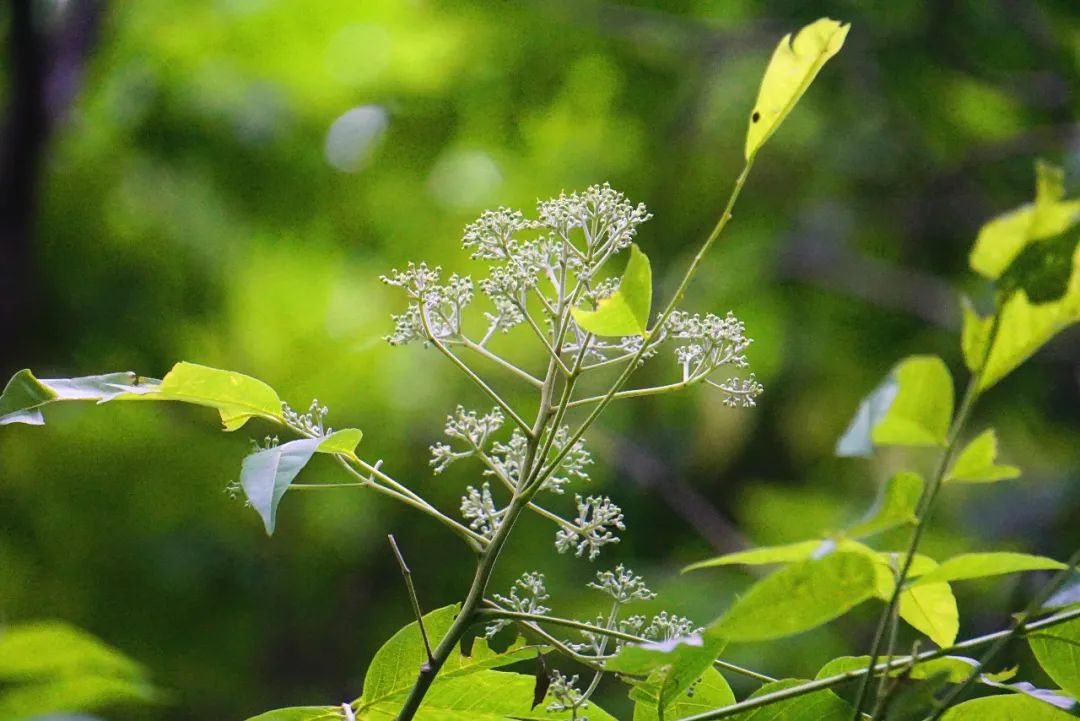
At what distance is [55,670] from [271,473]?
494 mm

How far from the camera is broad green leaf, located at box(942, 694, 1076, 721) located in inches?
20.2

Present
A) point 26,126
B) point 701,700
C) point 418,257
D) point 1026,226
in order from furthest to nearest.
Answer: point 418,257
point 26,126
point 701,700
point 1026,226

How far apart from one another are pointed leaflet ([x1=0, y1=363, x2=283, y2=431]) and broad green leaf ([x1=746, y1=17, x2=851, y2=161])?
0.86 feet

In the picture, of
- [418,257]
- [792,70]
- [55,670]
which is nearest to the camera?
[792,70]

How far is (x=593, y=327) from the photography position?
0.46 m

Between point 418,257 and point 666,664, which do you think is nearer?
point 666,664

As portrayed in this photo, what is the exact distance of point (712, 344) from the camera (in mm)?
565

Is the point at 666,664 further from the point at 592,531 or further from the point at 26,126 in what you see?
the point at 26,126

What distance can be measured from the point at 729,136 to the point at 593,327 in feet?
9.63

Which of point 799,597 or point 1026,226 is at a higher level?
point 1026,226

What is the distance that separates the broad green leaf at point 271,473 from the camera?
413 millimetres

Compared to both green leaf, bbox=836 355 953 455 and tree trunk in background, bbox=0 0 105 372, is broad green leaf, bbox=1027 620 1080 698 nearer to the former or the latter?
green leaf, bbox=836 355 953 455

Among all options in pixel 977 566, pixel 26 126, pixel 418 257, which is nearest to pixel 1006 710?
pixel 977 566

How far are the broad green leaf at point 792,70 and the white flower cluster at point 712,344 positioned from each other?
106 mm
